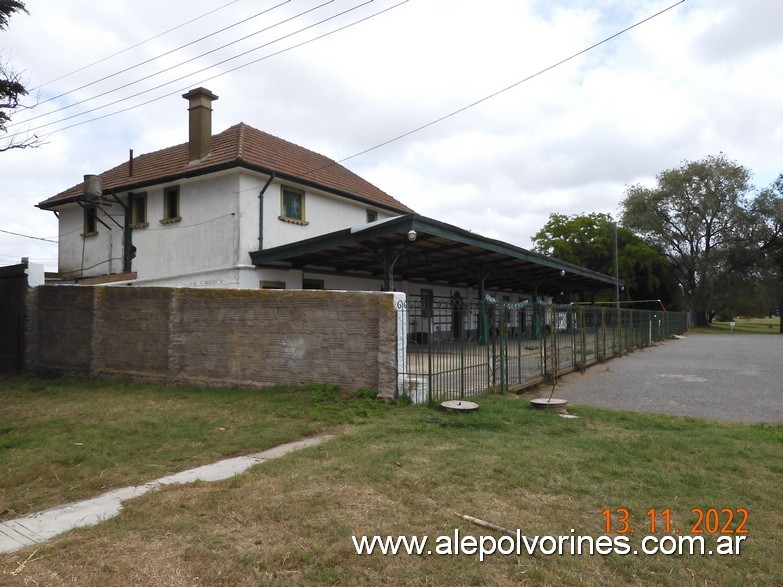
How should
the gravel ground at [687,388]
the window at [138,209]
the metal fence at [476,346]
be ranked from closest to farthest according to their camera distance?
the metal fence at [476,346] → the gravel ground at [687,388] → the window at [138,209]

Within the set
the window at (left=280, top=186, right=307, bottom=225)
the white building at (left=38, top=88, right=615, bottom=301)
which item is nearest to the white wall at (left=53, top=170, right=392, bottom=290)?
the white building at (left=38, top=88, right=615, bottom=301)

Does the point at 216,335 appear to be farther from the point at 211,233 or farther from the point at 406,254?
the point at 406,254

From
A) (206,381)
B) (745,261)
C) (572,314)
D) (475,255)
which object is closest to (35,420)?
(206,381)

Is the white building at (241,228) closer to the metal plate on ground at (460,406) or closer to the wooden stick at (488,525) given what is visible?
the metal plate on ground at (460,406)

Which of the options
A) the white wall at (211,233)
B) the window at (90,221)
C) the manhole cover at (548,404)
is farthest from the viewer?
the window at (90,221)

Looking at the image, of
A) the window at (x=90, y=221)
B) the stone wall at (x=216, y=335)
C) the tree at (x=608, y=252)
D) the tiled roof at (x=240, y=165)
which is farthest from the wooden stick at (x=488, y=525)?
the tree at (x=608, y=252)

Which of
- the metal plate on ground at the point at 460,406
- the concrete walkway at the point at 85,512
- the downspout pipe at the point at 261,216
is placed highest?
the downspout pipe at the point at 261,216

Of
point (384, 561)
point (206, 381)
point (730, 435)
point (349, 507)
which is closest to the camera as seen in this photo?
point (384, 561)

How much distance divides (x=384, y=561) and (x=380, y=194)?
22018mm

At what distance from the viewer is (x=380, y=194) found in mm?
24422

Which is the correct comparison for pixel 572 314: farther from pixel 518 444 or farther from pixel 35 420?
pixel 35 420

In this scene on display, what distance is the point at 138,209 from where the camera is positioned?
18453 mm

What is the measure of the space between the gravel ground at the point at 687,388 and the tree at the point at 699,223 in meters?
35.9

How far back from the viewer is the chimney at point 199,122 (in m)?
17.1
